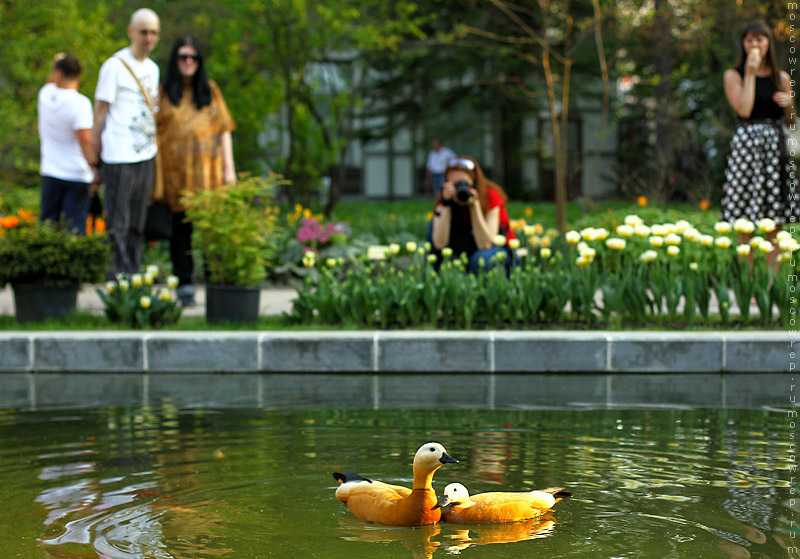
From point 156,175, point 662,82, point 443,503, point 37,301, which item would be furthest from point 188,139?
point 662,82

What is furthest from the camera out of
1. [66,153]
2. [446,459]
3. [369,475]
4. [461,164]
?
[66,153]

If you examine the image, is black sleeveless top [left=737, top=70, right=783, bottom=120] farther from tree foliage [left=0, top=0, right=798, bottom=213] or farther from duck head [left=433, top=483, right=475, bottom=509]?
duck head [left=433, top=483, right=475, bottom=509]

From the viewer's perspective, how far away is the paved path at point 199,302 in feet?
31.9

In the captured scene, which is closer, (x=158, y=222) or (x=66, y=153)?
(x=158, y=222)

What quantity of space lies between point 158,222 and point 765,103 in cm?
527

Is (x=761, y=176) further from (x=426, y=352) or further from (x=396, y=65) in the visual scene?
(x=396, y=65)

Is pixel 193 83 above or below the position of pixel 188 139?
above

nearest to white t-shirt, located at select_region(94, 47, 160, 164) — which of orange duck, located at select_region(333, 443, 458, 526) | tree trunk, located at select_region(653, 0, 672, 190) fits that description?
orange duck, located at select_region(333, 443, 458, 526)

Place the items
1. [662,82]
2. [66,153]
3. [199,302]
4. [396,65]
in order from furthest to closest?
[396,65]
[662,82]
[66,153]
[199,302]

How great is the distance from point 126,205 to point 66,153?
132 centimetres

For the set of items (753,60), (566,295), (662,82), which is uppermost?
(662,82)

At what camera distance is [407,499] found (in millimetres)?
3908

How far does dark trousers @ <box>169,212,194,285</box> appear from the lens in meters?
10.0

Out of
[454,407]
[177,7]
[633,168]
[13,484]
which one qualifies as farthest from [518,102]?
[13,484]
